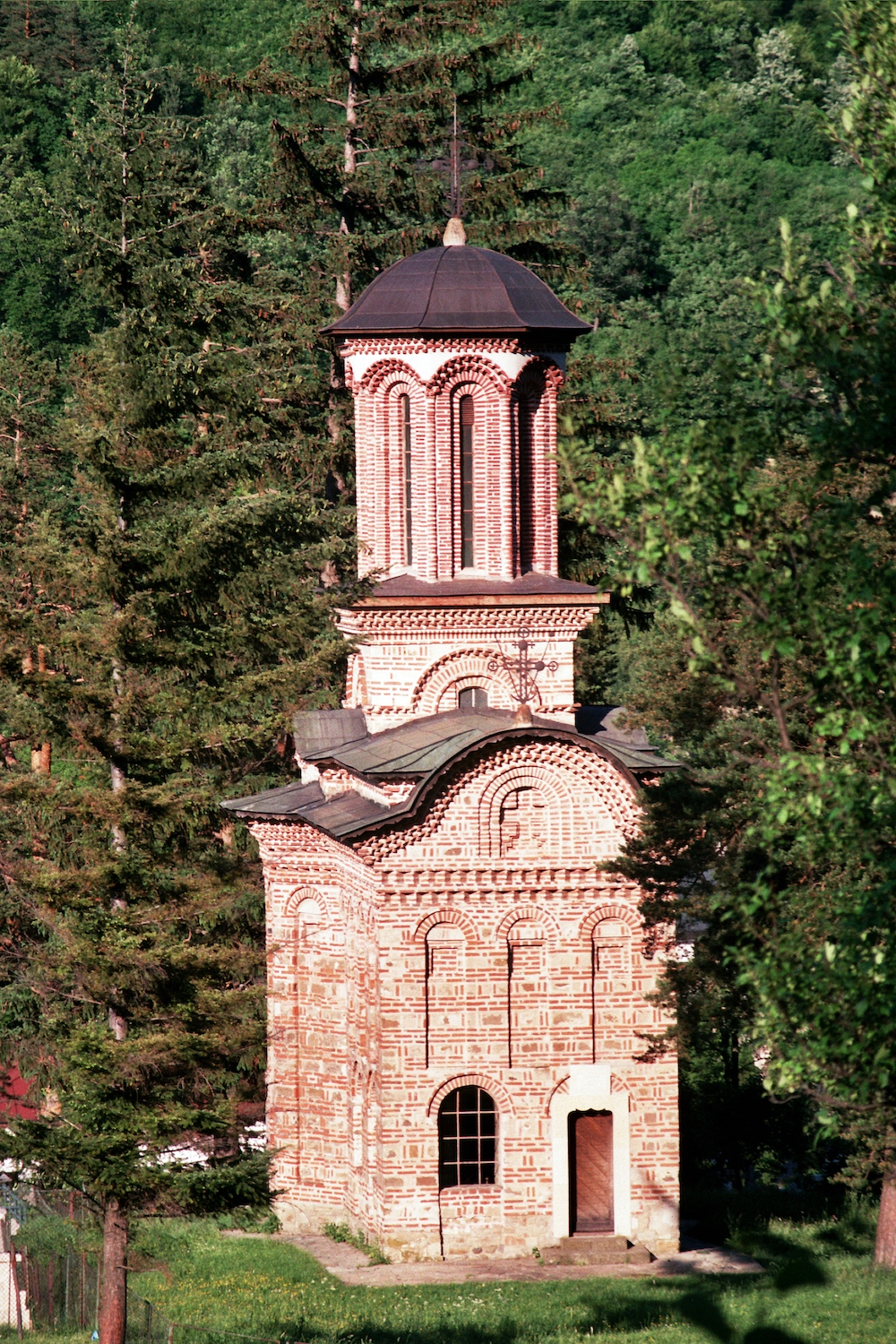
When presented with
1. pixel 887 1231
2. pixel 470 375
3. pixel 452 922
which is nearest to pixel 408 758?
pixel 452 922

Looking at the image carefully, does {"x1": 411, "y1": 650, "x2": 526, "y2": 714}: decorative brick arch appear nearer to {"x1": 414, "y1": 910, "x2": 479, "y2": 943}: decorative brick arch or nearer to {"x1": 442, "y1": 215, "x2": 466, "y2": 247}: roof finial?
{"x1": 414, "y1": 910, "x2": 479, "y2": 943}: decorative brick arch

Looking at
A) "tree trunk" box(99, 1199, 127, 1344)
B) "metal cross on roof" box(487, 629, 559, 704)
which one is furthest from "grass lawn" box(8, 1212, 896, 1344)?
"metal cross on roof" box(487, 629, 559, 704)

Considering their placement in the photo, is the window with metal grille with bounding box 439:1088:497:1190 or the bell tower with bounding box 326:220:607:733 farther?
the bell tower with bounding box 326:220:607:733

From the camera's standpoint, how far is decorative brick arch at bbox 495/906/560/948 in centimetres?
1903

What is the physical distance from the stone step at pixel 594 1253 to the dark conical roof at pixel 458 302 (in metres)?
9.16

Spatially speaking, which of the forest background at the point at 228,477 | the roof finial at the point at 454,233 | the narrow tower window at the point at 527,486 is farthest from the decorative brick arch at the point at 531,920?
the roof finial at the point at 454,233

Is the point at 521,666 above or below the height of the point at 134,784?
above

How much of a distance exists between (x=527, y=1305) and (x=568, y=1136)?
226cm

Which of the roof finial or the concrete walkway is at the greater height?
the roof finial

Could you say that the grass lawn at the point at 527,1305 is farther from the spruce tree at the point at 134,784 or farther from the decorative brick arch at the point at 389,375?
the decorative brick arch at the point at 389,375

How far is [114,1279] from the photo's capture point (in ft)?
52.1

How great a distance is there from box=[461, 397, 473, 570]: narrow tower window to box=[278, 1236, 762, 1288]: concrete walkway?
7121 mm

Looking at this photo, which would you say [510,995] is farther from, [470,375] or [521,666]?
[470,375]

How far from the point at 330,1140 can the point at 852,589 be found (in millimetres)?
11901
